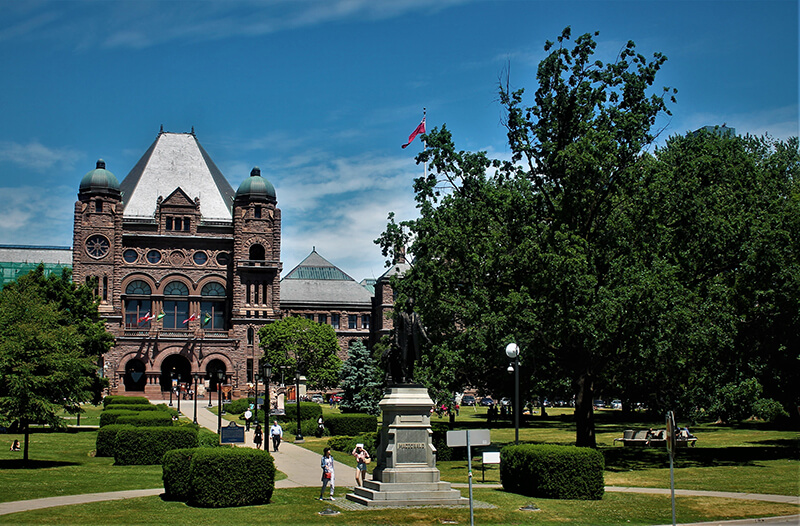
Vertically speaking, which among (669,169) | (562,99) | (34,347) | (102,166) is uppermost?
(102,166)

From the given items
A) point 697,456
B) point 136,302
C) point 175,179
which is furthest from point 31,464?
point 175,179

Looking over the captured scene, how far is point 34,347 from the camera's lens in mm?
29969

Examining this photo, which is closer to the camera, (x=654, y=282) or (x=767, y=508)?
(x=767, y=508)

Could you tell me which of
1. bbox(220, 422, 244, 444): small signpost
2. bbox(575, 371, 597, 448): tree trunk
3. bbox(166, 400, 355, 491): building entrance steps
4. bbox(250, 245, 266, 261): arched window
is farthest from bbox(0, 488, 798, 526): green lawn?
bbox(250, 245, 266, 261): arched window

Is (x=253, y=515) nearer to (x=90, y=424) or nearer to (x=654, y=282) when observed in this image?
(x=654, y=282)

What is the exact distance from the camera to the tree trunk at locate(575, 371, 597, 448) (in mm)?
31844

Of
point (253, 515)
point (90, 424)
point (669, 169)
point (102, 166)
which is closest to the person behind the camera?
point (253, 515)

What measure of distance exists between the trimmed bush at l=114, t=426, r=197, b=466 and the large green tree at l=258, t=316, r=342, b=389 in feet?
151

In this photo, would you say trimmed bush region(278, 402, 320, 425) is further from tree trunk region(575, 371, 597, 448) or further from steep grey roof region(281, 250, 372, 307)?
steep grey roof region(281, 250, 372, 307)

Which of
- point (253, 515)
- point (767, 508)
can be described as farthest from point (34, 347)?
point (767, 508)

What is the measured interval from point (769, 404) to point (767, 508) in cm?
1098

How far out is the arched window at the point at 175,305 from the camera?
298ft

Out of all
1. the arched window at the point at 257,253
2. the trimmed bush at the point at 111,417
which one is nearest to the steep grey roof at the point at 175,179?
the arched window at the point at 257,253

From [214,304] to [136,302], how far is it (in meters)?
8.49
